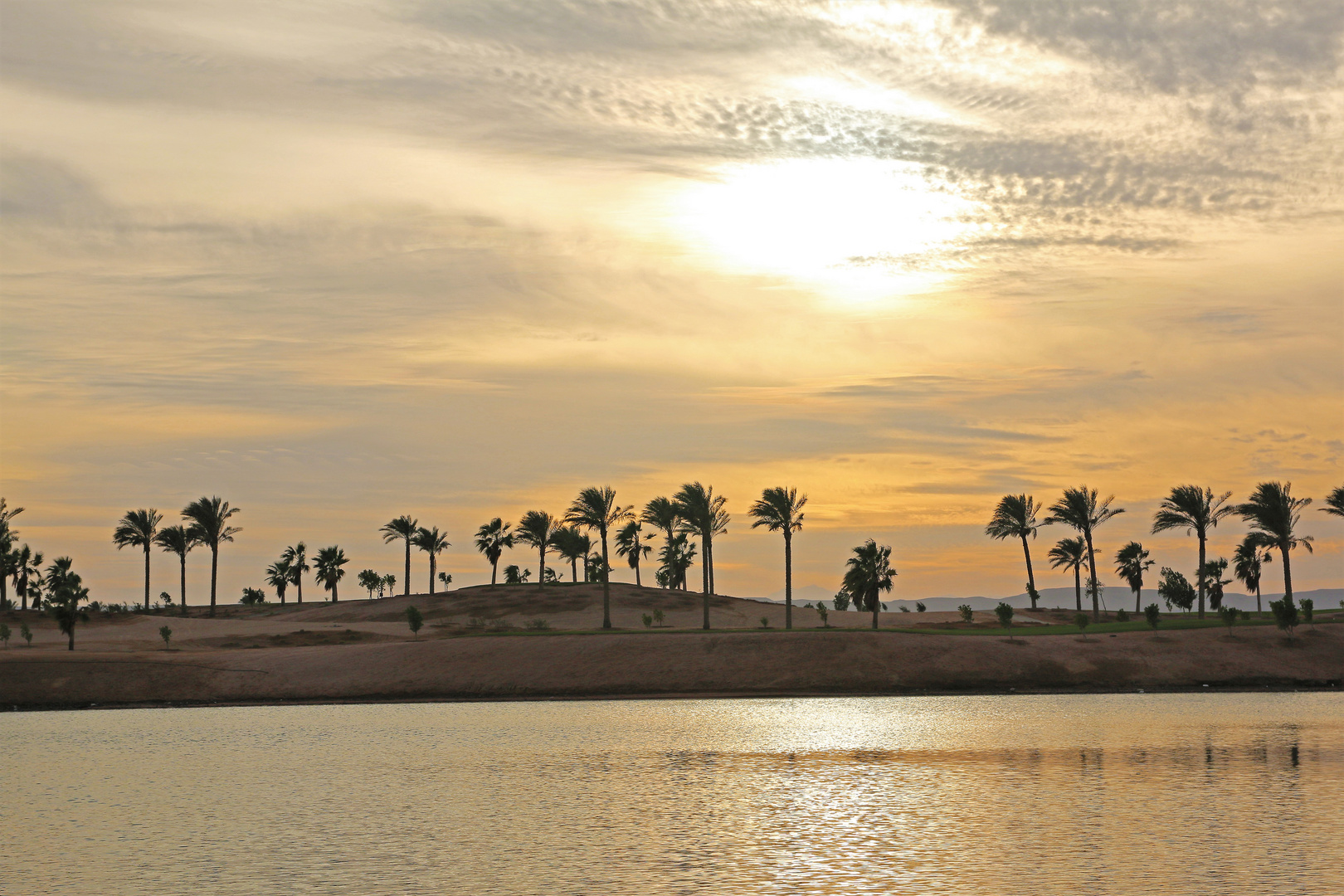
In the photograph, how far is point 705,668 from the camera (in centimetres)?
7256

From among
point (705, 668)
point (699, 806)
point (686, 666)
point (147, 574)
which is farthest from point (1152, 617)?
point (147, 574)

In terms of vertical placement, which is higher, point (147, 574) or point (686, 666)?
point (147, 574)

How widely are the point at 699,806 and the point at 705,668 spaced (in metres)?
42.9

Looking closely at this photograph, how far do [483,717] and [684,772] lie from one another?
24.2 metres

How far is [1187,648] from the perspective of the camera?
72625mm

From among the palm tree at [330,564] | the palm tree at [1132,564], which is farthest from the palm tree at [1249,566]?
the palm tree at [330,564]

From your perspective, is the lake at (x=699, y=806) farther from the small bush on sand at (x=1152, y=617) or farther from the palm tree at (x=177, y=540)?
the palm tree at (x=177, y=540)

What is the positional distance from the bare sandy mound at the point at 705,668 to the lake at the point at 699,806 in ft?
53.8

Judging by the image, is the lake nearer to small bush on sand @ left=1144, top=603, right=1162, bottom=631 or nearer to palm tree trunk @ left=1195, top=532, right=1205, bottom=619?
small bush on sand @ left=1144, top=603, right=1162, bottom=631

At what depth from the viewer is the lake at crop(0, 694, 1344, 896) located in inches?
870

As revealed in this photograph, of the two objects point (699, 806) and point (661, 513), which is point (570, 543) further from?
point (699, 806)

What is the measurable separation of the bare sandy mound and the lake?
16.4 m

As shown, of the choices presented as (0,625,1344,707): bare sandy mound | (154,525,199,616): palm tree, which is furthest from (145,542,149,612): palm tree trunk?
(0,625,1344,707): bare sandy mound

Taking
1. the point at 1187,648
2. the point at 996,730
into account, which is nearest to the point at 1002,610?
the point at 1187,648
